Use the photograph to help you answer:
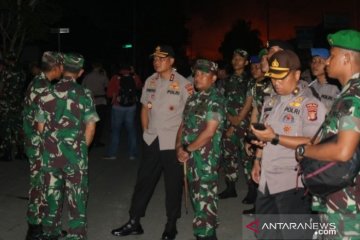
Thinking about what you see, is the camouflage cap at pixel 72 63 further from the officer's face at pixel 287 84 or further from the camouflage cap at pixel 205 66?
the officer's face at pixel 287 84

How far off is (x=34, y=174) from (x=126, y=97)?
512 centimetres

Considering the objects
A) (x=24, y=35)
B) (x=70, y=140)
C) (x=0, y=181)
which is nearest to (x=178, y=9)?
(x=24, y=35)

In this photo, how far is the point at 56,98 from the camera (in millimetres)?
5023

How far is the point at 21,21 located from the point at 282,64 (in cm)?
1080

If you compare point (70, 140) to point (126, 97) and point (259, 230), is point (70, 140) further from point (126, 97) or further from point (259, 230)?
point (126, 97)

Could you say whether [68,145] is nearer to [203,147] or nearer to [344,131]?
[203,147]

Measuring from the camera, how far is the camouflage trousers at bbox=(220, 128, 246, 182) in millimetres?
7512

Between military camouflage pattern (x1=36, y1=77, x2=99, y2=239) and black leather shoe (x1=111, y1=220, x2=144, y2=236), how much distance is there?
0.98 m

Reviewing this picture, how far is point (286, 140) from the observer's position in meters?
3.75

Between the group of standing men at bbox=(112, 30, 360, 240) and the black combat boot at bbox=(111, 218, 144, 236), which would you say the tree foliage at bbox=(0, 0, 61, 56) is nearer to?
the group of standing men at bbox=(112, 30, 360, 240)

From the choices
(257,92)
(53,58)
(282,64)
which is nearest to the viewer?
(282,64)

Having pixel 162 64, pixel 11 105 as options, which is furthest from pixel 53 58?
pixel 11 105

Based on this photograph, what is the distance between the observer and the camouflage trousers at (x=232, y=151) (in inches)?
296

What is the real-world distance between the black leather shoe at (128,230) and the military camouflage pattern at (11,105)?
17.0 feet
